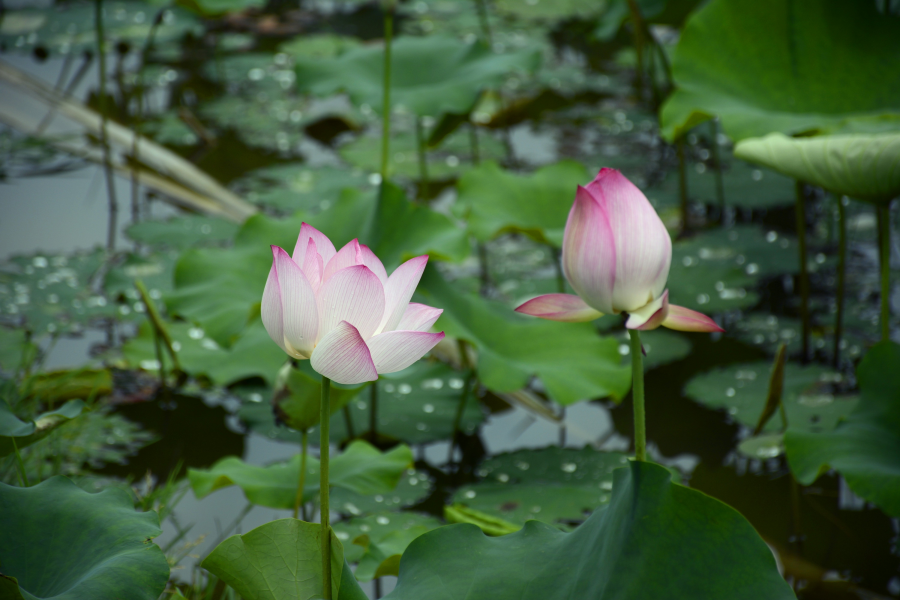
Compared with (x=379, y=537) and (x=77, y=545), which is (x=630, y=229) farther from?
(x=379, y=537)

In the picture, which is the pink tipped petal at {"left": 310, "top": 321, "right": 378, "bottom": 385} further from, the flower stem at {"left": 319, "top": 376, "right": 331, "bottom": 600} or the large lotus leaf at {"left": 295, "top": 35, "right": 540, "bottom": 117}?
the large lotus leaf at {"left": 295, "top": 35, "right": 540, "bottom": 117}

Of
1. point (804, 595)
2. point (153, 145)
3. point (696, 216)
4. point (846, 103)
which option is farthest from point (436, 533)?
point (153, 145)

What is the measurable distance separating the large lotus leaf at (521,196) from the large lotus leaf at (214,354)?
21.7 inches

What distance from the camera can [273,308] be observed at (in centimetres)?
59

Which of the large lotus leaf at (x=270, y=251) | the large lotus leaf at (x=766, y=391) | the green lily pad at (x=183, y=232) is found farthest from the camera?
the green lily pad at (x=183, y=232)

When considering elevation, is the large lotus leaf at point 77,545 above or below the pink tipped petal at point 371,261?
below

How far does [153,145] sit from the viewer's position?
9.27ft

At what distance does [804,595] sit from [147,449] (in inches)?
49.2

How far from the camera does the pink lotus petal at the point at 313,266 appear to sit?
611mm

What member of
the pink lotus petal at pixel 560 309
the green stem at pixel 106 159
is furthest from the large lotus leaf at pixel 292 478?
the green stem at pixel 106 159

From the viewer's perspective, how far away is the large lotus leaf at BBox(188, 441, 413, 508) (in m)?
1.09

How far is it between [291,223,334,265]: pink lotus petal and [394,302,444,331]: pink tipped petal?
0.28 feet

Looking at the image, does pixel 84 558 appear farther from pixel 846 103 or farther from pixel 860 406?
pixel 846 103

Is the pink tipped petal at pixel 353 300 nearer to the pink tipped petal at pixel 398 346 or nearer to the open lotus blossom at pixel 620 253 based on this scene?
the pink tipped petal at pixel 398 346
